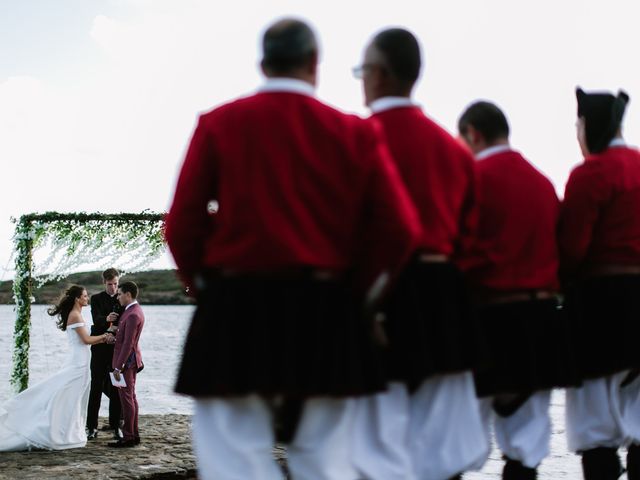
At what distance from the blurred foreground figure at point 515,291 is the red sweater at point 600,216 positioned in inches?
5.1

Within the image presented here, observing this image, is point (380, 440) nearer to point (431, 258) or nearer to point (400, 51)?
point (431, 258)

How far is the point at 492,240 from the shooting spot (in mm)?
4184

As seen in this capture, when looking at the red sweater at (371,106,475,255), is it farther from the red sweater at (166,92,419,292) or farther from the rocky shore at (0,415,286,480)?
the rocky shore at (0,415,286,480)

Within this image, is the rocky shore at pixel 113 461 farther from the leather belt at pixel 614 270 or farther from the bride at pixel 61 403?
the leather belt at pixel 614 270

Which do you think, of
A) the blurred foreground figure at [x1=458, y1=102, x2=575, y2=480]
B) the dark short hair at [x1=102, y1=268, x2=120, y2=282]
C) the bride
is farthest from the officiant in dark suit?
the blurred foreground figure at [x1=458, y1=102, x2=575, y2=480]

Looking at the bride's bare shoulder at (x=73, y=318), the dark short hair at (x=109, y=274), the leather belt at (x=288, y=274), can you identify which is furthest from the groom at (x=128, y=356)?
the leather belt at (x=288, y=274)

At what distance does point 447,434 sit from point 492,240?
1057mm

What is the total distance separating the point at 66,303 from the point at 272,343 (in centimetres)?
775

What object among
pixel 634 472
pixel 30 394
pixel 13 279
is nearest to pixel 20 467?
pixel 30 394

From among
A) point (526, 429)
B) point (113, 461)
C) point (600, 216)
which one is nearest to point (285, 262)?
point (526, 429)

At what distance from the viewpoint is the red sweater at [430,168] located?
11.7 ft

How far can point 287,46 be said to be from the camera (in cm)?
314

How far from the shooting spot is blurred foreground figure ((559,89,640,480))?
4520mm

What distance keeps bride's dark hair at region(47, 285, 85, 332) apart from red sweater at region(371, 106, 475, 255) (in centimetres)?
736
